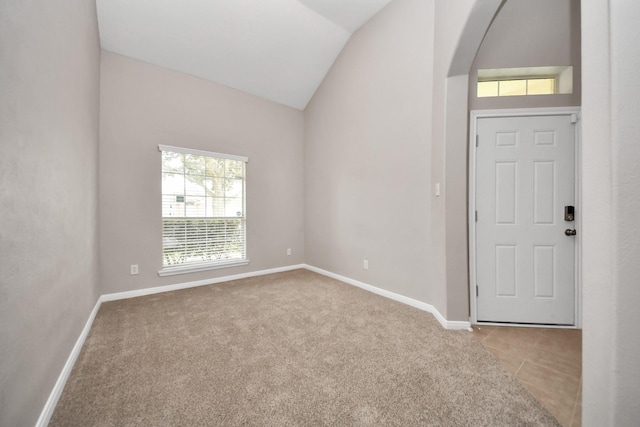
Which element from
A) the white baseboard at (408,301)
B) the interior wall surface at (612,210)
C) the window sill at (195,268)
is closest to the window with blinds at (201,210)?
the window sill at (195,268)

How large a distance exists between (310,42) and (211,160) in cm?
232

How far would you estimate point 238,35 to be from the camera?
10.5 ft

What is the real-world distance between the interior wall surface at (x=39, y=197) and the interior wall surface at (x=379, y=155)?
2931mm

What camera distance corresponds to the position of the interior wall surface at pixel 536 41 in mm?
2242

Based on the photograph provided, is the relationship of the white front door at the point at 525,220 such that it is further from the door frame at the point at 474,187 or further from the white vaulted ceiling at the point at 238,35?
the white vaulted ceiling at the point at 238,35

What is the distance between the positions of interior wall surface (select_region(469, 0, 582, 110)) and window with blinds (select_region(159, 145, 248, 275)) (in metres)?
3.45

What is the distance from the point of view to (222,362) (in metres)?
1.75

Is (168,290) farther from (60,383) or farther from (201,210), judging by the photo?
(60,383)

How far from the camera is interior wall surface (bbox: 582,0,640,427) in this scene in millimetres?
852

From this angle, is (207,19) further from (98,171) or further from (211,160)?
(98,171)

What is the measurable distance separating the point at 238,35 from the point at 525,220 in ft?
13.2

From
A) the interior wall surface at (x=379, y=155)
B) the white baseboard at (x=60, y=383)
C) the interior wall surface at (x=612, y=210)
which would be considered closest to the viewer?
the interior wall surface at (x=612, y=210)

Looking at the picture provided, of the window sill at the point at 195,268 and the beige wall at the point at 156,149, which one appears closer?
the beige wall at the point at 156,149

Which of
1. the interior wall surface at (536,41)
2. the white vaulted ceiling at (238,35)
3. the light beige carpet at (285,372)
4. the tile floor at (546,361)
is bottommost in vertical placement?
the tile floor at (546,361)
